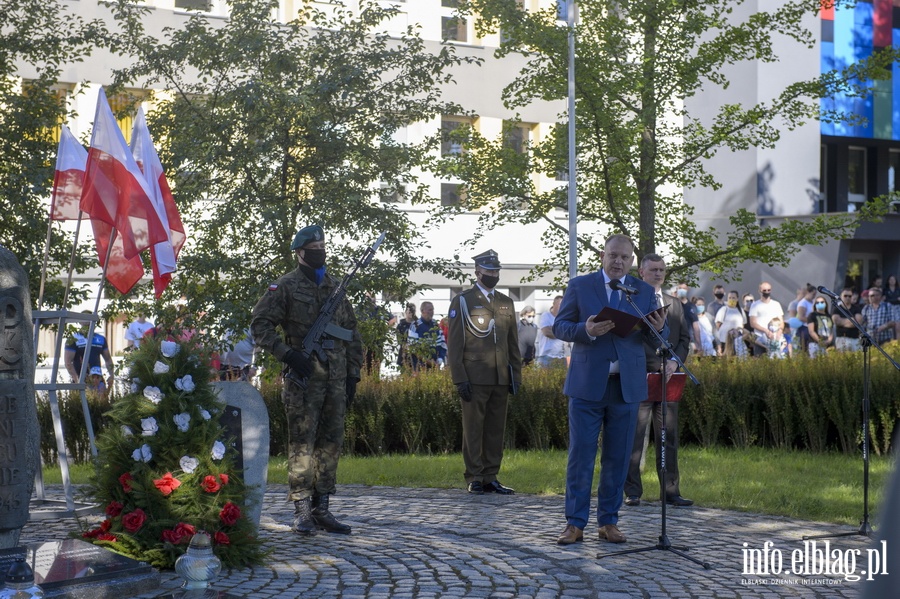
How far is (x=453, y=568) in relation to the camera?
7074 millimetres

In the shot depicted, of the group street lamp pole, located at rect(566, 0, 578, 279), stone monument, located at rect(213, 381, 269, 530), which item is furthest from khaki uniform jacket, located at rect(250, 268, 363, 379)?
street lamp pole, located at rect(566, 0, 578, 279)

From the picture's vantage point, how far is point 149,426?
7.00 metres

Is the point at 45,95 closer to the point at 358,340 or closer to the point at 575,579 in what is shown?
the point at 358,340

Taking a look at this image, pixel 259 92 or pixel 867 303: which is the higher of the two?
pixel 259 92


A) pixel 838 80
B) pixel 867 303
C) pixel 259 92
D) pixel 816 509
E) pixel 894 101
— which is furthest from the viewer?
pixel 894 101

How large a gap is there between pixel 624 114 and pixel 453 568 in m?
11.3

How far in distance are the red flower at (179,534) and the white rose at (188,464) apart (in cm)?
33

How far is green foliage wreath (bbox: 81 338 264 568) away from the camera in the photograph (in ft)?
22.5

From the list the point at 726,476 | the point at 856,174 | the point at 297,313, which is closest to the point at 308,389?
the point at 297,313

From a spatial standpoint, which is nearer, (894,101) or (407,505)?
(407,505)

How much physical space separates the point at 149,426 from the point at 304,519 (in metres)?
1.68

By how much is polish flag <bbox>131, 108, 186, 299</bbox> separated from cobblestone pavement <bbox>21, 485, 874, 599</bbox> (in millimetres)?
2278

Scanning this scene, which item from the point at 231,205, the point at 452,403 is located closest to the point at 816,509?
the point at 452,403

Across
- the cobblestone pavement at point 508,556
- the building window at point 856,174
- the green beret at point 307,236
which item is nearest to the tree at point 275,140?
the cobblestone pavement at point 508,556
